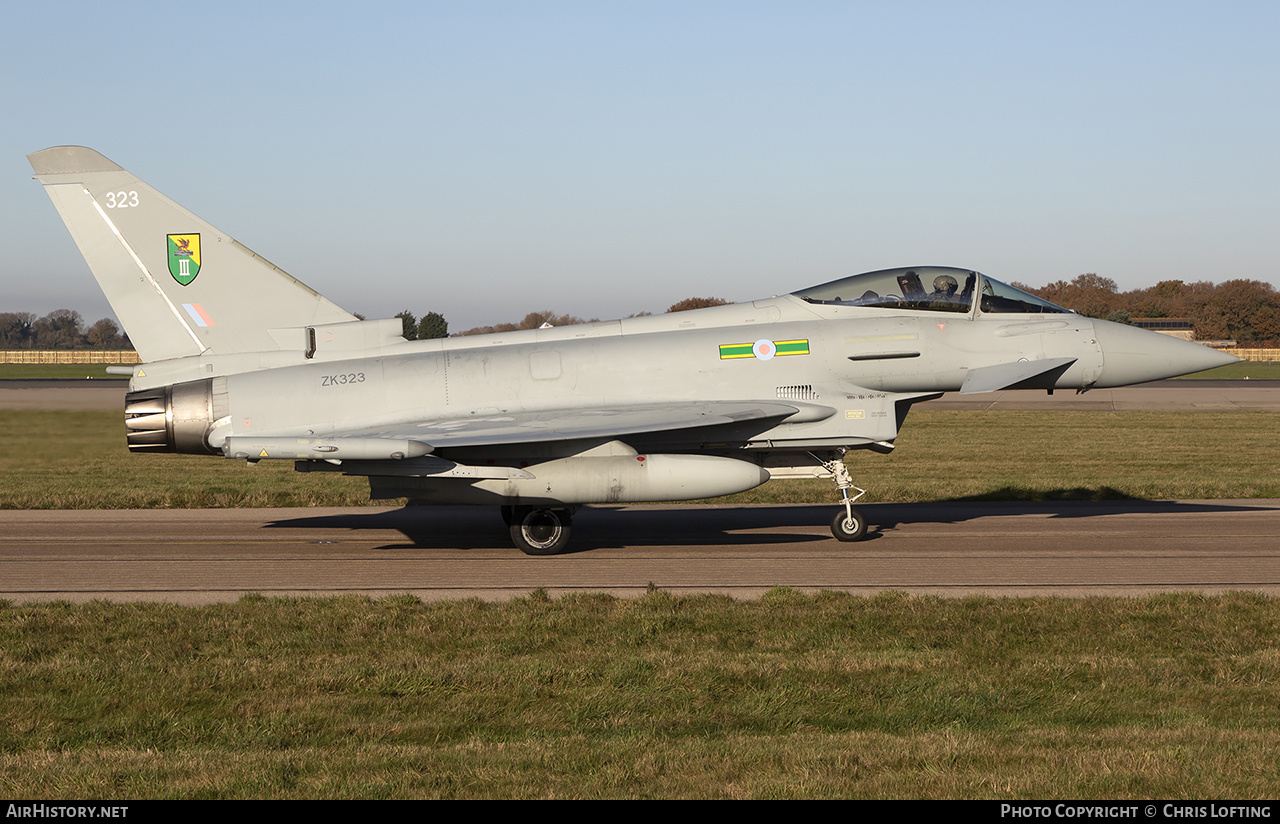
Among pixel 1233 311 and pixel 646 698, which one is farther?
pixel 1233 311

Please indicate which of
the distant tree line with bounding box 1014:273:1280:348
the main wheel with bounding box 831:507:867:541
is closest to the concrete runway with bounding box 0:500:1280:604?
the main wheel with bounding box 831:507:867:541

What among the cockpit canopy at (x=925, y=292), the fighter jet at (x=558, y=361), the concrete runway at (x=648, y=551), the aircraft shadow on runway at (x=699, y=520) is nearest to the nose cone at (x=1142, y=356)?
the fighter jet at (x=558, y=361)

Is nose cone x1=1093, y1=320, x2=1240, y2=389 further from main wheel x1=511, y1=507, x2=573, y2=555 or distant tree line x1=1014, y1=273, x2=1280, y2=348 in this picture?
distant tree line x1=1014, y1=273, x2=1280, y2=348

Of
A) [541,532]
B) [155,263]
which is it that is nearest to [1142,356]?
[541,532]

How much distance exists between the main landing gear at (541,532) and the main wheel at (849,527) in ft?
11.9

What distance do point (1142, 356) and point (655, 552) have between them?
282 inches

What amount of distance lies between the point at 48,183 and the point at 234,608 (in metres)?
7.52

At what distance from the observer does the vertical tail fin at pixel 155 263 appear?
45.2ft

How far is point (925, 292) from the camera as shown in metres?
14.0

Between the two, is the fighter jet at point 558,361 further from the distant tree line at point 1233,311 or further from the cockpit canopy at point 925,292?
the distant tree line at point 1233,311

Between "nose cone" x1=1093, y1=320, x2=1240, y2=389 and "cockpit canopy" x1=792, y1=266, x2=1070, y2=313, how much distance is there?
0.81 meters

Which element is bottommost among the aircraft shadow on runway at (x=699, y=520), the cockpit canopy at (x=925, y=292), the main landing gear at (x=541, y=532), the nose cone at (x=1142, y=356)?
the aircraft shadow on runway at (x=699, y=520)

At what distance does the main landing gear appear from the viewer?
13094 mm

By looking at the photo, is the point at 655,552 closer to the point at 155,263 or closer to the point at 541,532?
the point at 541,532
